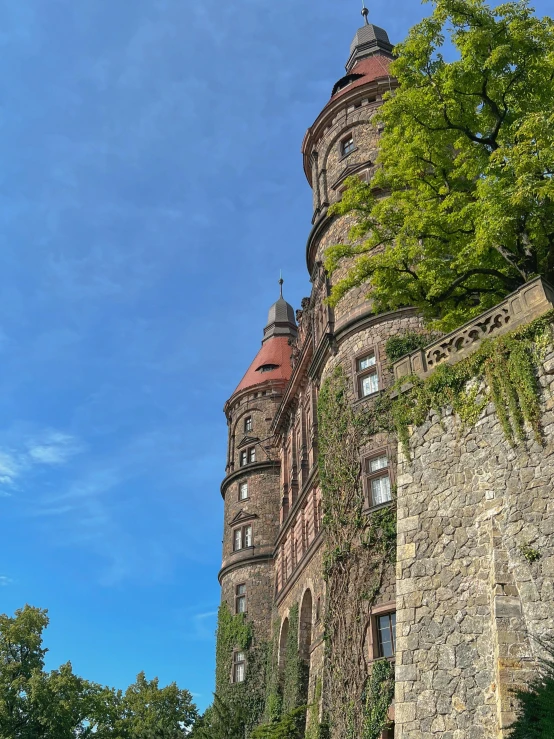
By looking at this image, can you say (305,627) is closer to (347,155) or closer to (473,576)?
(473,576)

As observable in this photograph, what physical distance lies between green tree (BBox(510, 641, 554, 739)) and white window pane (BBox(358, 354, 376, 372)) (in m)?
11.3

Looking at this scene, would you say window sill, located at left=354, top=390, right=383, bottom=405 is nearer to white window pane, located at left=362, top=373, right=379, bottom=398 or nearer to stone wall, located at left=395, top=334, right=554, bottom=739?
white window pane, located at left=362, top=373, right=379, bottom=398

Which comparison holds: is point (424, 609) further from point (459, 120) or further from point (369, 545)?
point (459, 120)

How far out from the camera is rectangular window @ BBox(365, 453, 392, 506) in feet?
58.1

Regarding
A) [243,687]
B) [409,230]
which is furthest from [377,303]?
[243,687]

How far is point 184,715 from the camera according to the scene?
38.5 m

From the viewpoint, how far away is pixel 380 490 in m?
17.8

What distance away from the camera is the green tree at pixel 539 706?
8266 mm

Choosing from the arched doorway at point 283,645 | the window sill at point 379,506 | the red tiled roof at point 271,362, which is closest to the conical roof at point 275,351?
the red tiled roof at point 271,362

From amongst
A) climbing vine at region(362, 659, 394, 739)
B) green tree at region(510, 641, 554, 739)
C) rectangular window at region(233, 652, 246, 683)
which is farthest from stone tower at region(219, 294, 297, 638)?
green tree at region(510, 641, 554, 739)

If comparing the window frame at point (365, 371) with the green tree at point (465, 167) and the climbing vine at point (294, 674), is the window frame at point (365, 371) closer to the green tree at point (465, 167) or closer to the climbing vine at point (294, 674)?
the green tree at point (465, 167)

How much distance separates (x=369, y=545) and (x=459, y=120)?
1045cm

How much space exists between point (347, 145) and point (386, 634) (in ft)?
59.2

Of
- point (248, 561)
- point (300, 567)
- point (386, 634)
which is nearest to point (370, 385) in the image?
point (386, 634)
